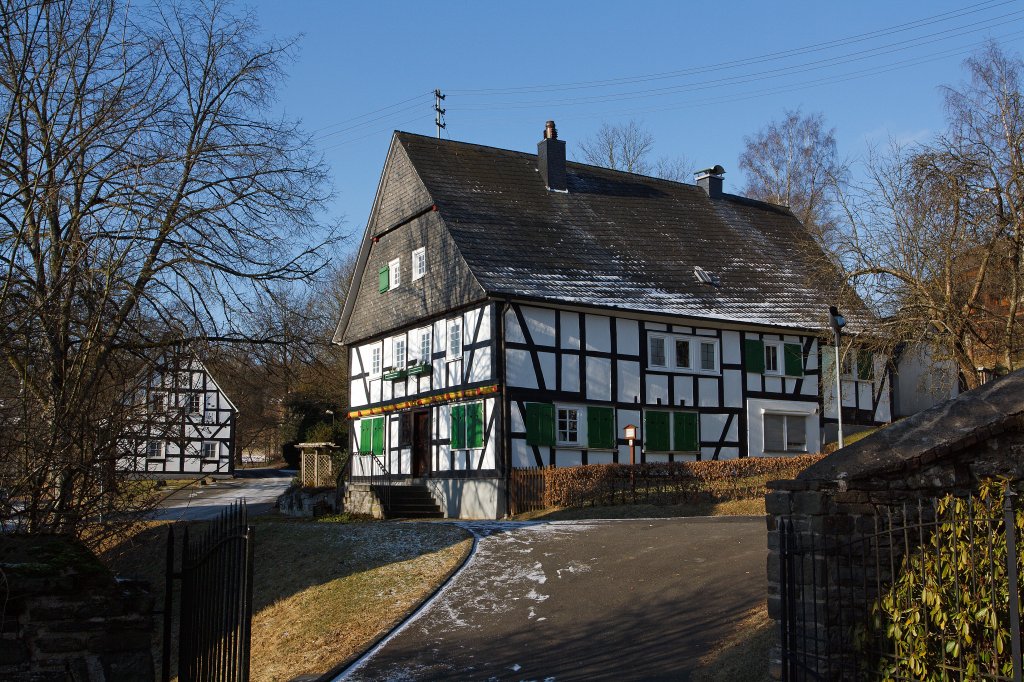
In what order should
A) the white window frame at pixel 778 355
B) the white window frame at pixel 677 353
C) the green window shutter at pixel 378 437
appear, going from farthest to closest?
the green window shutter at pixel 378 437 < the white window frame at pixel 778 355 < the white window frame at pixel 677 353

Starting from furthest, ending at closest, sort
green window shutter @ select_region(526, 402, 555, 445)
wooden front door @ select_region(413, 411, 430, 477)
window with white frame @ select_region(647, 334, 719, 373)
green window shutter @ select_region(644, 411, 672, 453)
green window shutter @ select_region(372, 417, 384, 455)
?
green window shutter @ select_region(372, 417, 384, 455), wooden front door @ select_region(413, 411, 430, 477), window with white frame @ select_region(647, 334, 719, 373), green window shutter @ select_region(644, 411, 672, 453), green window shutter @ select_region(526, 402, 555, 445)

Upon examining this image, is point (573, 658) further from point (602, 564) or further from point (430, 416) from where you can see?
point (430, 416)

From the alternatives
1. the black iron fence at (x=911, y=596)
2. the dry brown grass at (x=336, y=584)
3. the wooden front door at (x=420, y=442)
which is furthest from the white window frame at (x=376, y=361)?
the black iron fence at (x=911, y=596)

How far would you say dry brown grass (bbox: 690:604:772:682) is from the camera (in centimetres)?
897

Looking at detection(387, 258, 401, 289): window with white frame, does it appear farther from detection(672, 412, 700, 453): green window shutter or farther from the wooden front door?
detection(672, 412, 700, 453): green window shutter

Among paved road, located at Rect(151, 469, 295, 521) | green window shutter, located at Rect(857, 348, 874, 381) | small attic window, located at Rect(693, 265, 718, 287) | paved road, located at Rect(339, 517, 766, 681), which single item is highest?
small attic window, located at Rect(693, 265, 718, 287)

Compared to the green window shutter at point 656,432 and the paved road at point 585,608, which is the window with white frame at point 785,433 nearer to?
the green window shutter at point 656,432

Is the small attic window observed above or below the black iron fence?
above

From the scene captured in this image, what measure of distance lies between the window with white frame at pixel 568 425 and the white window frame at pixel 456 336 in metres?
2.98

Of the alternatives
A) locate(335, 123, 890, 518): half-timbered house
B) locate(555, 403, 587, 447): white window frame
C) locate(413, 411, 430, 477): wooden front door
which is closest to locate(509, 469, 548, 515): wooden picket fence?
locate(335, 123, 890, 518): half-timbered house

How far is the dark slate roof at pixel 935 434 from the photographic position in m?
7.68

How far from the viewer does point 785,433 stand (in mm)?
29562

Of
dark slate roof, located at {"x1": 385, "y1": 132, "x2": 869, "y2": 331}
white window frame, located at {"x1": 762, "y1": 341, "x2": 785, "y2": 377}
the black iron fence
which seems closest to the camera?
the black iron fence

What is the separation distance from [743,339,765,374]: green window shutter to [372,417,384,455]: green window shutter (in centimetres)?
1056
